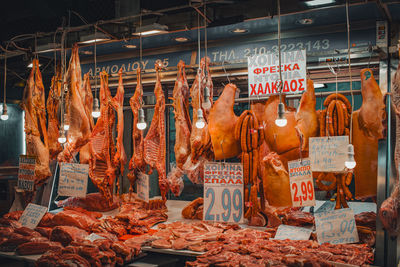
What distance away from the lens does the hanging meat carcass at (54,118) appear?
19.7 feet

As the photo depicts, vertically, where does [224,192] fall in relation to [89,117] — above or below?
below

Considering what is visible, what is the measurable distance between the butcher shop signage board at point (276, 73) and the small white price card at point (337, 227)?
1440 millimetres

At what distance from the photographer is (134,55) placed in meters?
7.12

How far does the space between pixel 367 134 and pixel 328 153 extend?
0.48m

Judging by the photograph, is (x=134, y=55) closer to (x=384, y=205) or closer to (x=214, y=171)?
(x=214, y=171)

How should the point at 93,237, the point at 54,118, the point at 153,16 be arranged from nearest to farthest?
the point at 93,237 → the point at 153,16 → the point at 54,118

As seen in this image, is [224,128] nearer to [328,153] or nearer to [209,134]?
[209,134]

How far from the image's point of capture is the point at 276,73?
4500 millimetres

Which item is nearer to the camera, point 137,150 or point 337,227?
point 337,227

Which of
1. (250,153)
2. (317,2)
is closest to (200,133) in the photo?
(250,153)

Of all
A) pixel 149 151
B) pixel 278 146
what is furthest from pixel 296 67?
pixel 149 151

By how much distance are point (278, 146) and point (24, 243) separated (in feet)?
10.4

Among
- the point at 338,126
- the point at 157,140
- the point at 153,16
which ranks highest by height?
the point at 153,16

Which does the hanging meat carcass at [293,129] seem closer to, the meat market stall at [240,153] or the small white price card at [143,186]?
the meat market stall at [240,153]
